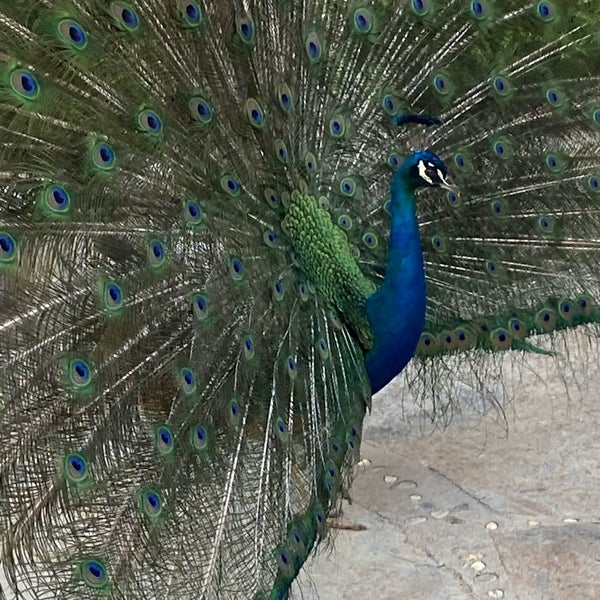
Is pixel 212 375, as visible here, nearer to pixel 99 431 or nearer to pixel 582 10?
pixel 99 431

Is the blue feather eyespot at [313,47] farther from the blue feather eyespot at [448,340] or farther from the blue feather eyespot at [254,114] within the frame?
the blue feather eyespot at [448,340]

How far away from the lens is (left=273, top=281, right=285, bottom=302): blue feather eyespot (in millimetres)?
2010

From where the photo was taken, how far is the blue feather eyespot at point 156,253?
69.1 inches

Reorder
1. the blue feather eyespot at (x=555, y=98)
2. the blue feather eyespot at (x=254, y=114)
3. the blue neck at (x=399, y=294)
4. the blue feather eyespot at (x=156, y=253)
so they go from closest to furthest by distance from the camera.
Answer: the blue feather eyespot at (x=156, y=253) < the blue feather eyespot at (x=254, y=114) < the blue neck at (x=399, y=294) < the blue feather eyespot at (x=555, y=98)

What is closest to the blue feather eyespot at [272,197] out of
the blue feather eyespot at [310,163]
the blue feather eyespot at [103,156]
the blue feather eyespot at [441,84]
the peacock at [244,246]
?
the peacock at [244,246]

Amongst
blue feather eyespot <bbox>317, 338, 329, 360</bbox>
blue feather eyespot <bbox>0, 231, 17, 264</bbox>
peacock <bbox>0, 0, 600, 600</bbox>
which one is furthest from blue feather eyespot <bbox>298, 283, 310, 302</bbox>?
blue feather eyespot <bbox>0, 231, 17, 264</bbox>

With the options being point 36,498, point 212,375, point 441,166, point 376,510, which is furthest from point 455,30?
point 36,498

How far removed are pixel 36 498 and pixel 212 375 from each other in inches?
18.2

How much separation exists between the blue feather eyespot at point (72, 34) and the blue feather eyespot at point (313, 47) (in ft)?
2.30

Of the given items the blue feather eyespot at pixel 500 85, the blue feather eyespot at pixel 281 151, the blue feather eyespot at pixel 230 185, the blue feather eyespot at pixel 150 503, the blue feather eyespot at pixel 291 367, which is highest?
the blue feather eyespot at pixel 500 85

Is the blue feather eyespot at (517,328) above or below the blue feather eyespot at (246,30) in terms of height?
below

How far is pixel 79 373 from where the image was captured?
5.34 feet

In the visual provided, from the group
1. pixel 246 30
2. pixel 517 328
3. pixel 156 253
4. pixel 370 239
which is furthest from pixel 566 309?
pixel 156 253

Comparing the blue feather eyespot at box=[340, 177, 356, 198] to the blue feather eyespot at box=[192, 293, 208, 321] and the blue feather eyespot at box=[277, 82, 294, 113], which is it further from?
the blue feather eyespot at box=[192, 293, 208, 321]
